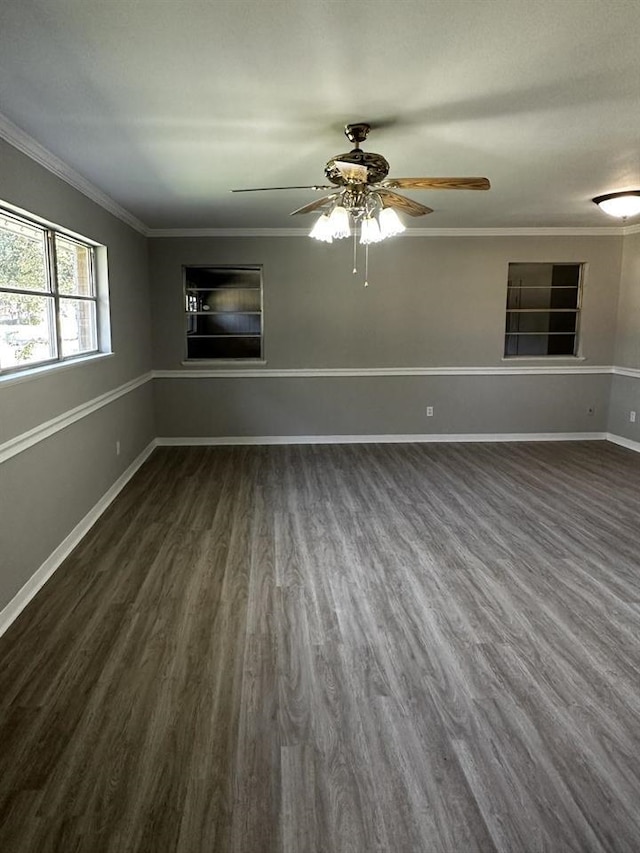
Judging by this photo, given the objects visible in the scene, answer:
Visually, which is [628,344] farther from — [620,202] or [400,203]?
[400,203]

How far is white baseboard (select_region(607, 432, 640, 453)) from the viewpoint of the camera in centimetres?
618

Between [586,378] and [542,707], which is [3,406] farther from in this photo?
[586,378]

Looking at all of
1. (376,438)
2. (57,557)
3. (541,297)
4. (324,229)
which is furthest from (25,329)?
(541,297)

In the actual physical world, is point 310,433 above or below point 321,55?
below

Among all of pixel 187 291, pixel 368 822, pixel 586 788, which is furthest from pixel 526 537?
pixel 187 291

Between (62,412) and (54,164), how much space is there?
1486mm

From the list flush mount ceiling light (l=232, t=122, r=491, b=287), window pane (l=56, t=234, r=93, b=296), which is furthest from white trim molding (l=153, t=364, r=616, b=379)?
flush mount ceiling light (l=232, t=122, r=491, b=287)

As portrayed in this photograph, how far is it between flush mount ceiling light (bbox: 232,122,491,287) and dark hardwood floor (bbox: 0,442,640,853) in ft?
6.52

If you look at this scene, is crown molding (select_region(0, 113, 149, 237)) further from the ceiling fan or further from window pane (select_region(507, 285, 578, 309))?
window pane (select_region(507, 285, 578, 309))

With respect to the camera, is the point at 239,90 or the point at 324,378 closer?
the point at 239,90

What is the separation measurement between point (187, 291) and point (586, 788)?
18.9 ft

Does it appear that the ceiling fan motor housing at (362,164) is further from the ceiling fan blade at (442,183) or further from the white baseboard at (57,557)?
the white baseboard at (57,557)

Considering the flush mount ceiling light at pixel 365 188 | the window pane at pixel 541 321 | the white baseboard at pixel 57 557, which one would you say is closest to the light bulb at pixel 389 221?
the flush mount ceiling light at pixel 365 188

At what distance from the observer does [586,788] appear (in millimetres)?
1771
